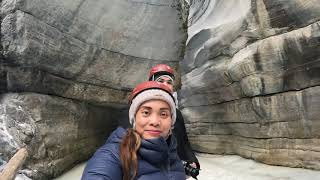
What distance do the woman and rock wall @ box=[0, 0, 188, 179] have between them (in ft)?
8.52

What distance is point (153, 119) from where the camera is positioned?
1480 mm

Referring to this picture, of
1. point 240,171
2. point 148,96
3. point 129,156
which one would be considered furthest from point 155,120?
point 240,171

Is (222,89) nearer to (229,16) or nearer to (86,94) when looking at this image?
(229,16)

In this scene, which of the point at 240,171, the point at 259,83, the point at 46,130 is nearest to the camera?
the point at 46,130

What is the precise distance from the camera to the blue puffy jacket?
4.03 feet

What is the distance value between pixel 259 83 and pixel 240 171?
1.30m

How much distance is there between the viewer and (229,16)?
639 cm

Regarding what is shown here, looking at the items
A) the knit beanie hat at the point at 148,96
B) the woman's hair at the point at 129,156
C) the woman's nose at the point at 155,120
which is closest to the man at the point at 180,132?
the knit beanie hat at the point at 148,96

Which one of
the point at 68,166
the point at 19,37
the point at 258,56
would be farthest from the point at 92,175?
the point at 258,56

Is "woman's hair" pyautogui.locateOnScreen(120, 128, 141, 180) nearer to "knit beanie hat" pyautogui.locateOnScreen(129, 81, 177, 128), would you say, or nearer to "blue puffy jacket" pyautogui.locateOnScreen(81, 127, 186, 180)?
"blue puffy jacket" pyautogui.locateOnScreen(81, 127, 186, 180)

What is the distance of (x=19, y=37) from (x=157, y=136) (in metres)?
3.21

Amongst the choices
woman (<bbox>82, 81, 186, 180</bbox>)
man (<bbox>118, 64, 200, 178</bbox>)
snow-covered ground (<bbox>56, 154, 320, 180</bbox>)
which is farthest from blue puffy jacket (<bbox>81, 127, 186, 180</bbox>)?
snow-covered ground (<bbox>56, 154, 320, 180</bbox>)

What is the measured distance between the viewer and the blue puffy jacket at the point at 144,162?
4.03 ft

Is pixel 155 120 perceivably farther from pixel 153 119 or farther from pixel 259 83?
pixel 259 83
